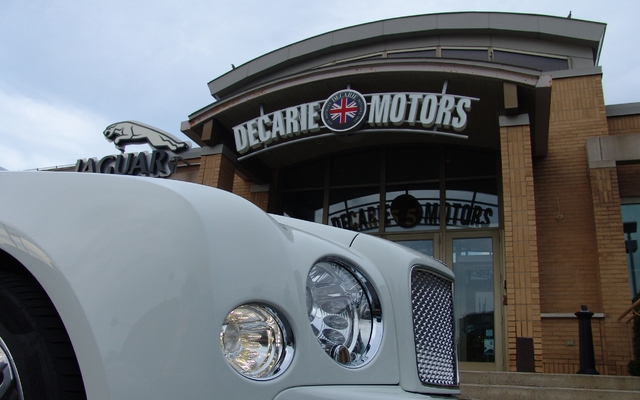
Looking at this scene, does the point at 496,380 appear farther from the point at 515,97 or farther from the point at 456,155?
the point at 456,155

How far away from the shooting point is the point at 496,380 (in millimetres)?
4762

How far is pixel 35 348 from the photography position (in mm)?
982

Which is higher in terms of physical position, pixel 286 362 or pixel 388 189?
pixel 388 189

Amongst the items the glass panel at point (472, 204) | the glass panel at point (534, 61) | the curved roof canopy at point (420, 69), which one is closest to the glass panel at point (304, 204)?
the curved roof canopy at point (420, 69)

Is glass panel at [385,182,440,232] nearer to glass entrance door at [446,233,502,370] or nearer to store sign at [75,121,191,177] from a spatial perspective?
glass entrance door at [446,233,502,370]

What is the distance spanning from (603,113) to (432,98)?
4260mm

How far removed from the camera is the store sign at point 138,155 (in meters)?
9.94

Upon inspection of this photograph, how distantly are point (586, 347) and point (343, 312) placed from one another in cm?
636

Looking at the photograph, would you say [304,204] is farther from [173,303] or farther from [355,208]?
[173,303]

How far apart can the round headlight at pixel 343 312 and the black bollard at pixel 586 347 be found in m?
6.13

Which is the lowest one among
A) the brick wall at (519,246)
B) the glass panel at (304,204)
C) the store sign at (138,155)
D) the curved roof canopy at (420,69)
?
the brick wall at (519,246)

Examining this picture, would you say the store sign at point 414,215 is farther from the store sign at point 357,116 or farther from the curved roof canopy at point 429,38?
the curved roof canopy at point 429,38

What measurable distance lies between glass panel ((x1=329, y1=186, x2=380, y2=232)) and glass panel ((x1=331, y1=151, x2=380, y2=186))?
202mm

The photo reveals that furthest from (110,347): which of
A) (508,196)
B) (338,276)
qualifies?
(508,196)
